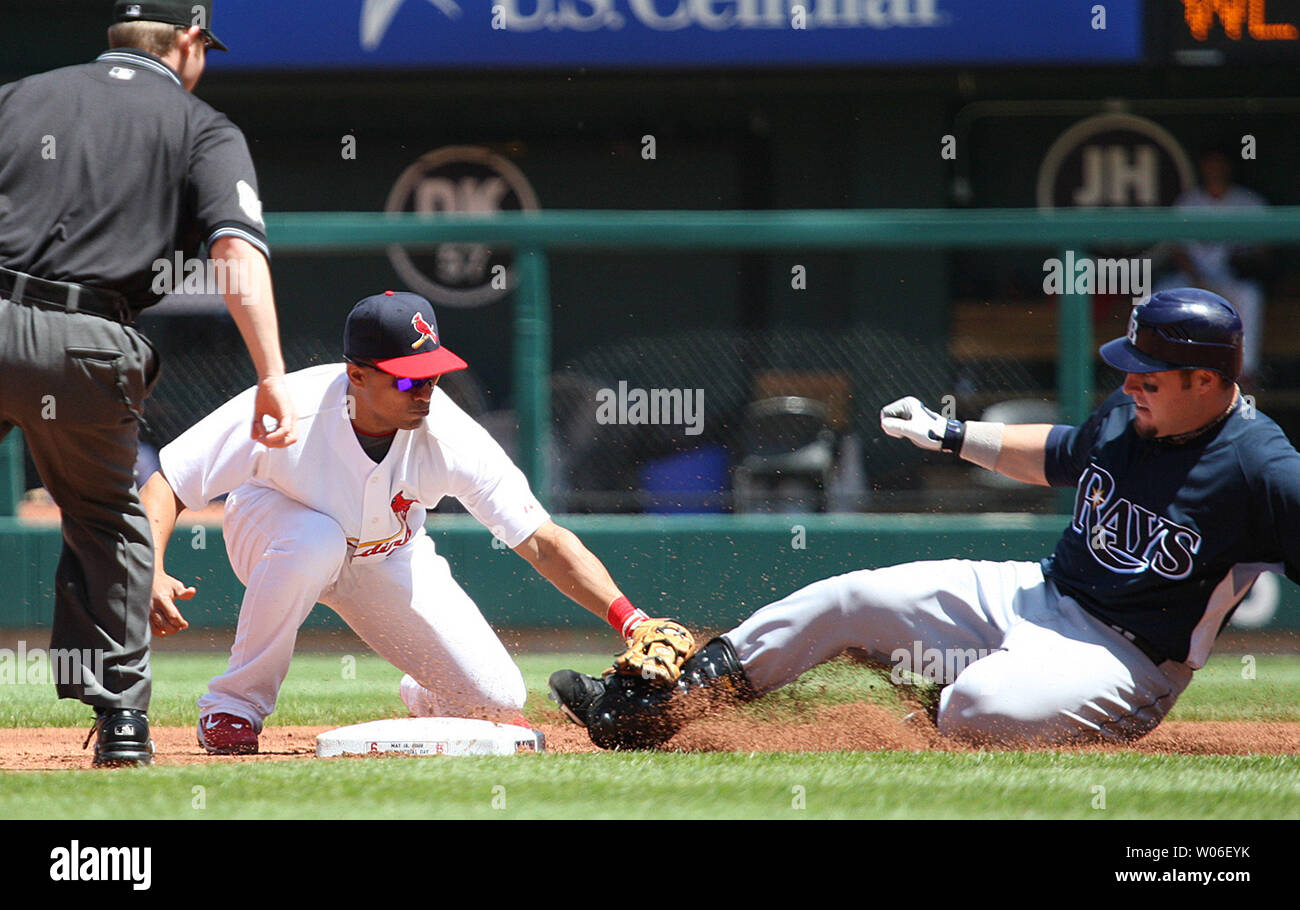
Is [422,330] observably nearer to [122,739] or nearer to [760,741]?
[122,739]

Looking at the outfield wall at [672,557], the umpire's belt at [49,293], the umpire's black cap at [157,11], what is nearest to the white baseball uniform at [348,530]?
the umpire's belt at [49,293]

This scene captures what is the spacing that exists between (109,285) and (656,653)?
1.57m

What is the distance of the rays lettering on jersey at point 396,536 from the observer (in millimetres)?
4293

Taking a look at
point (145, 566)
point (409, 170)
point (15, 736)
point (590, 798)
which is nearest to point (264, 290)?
point (145, 566)

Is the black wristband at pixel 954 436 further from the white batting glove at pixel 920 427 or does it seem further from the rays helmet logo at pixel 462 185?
the rays helmet logo at pixel 462 185

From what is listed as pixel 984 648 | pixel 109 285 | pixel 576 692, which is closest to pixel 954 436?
pixel 984 648

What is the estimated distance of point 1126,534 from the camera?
3.97 metres

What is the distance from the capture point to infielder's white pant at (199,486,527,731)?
4070 millimetres

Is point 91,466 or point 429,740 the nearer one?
point 91,466

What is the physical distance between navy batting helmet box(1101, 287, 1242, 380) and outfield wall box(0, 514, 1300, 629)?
319 cm

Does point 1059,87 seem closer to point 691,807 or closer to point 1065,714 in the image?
point 1065,714

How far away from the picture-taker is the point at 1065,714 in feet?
12.7

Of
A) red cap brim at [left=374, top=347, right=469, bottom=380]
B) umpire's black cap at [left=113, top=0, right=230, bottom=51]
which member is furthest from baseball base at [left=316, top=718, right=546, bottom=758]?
umpire's black cap at [left=113, top=0, right=230, bottom=51]

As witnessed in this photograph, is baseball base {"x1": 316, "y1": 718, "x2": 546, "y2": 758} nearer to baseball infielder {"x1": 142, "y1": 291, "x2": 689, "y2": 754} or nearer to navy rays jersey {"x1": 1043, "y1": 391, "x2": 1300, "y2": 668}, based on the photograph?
baseball infielder {"x1": 142, "y1": 291, "x2": 689, "y2": 754}
